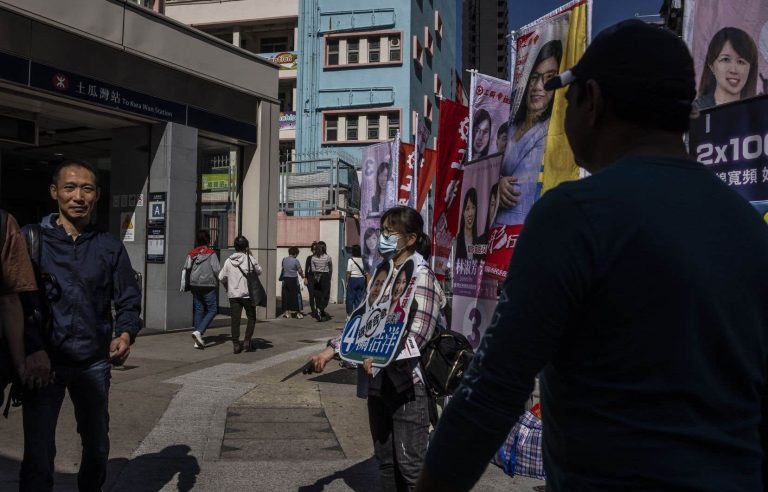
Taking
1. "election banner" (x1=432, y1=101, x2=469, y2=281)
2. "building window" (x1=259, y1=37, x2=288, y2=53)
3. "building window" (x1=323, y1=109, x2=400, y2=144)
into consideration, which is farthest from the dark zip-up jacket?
"building window" (x1=259, y1=37, x2=288, y2=53)

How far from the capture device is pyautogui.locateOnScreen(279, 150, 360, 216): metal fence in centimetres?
2628

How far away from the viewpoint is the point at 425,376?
3.98 m

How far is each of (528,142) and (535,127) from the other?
0.12 meters

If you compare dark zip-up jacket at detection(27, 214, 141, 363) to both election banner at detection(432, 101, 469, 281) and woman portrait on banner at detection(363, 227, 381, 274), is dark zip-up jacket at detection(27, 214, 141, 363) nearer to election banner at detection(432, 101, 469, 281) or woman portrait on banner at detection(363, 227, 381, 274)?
election banner at detection(432, 101, 469, 281)

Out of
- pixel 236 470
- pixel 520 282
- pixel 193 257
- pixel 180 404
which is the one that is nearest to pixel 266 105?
pixel 193 257

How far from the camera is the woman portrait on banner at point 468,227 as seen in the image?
6367 mm

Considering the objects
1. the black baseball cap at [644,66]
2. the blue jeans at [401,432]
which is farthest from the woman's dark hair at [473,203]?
the black baseball cap at [644,66]

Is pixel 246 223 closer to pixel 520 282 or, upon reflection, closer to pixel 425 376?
pixel 425 376

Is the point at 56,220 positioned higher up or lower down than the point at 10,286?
higher up

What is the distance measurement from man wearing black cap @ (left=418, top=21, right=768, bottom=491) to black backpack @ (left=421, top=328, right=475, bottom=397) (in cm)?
259

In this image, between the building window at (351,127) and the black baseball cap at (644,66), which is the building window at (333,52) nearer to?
the building window at (351,127)

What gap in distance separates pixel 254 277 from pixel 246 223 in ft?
16.1

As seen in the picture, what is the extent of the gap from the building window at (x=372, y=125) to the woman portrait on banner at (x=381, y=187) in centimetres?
2530

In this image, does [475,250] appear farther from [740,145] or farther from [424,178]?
[424,178]
